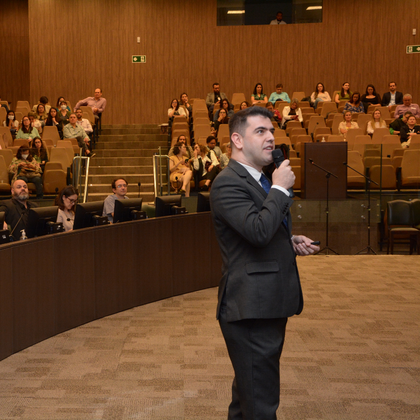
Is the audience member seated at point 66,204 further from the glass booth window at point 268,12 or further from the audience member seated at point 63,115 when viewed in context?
the glass booth window at point 268,12

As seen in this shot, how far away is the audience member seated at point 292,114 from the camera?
443 inches

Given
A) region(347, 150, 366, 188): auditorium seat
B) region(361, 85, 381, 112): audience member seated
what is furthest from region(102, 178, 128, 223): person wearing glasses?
region(361, 85, 381, 112): audience member seated

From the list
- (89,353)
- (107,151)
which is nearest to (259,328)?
(89,353)

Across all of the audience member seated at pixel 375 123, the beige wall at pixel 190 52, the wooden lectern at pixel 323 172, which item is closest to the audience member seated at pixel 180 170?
the wooden lectern at pixel 323 172

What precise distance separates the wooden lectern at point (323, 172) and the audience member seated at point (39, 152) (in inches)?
145

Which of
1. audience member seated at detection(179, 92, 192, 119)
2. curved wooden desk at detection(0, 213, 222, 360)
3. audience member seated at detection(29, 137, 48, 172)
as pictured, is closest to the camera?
curved wooden desk at detection(0, 213, 222, 360)

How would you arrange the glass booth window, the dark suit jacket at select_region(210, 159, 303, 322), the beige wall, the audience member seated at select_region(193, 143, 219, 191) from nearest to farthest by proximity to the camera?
the dark suit jacket at select_region(210, 159, 303, 322)
the audience member seated at select_region(193, 143, 219, 191)
the beige wall
the glass booth window

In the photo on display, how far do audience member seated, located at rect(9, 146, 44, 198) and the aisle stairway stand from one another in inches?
44.9

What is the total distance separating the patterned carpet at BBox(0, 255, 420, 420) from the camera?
9.57 feet

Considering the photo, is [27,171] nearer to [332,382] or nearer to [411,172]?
[411,172]

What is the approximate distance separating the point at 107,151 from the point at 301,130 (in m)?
3.67

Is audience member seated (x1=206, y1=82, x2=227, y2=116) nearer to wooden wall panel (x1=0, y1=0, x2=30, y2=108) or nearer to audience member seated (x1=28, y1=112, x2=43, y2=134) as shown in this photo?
audience member seated (x1=28, y1=112, x2=43, y2=134)

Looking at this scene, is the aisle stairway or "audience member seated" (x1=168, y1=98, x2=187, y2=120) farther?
"audience member seated" (x1=168, y1=98, x2=187, y2=120)

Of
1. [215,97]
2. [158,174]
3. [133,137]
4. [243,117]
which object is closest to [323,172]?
[158,174]
